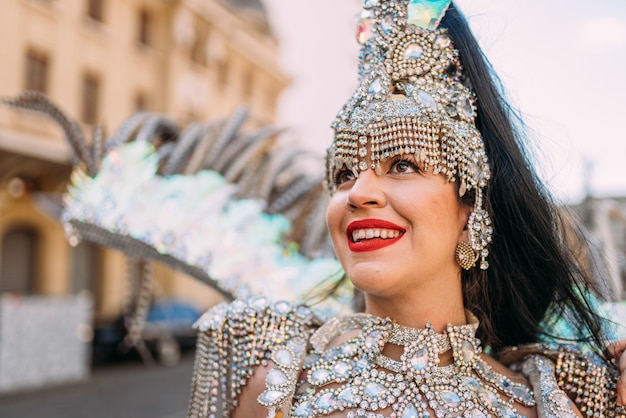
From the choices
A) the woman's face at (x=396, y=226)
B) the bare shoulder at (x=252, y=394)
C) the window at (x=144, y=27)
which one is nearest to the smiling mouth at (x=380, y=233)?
the woman's face at (x=396, y=226)

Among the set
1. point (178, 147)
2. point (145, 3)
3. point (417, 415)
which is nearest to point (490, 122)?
point (417, 415)

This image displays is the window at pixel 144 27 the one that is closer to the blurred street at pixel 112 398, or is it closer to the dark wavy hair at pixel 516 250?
the blurred street at pixel 112 398

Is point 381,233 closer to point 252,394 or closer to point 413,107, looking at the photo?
point 413,107

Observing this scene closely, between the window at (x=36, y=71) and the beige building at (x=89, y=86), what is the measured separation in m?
0.03

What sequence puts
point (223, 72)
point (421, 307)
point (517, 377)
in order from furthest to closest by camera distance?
point (223, 72), point (517, 377), point (421, 307)

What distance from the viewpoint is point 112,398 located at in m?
8.95

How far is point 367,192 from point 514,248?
56cm

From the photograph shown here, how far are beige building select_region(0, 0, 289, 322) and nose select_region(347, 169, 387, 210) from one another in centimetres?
780

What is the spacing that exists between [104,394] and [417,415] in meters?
8.74

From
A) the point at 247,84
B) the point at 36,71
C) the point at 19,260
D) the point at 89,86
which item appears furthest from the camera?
the point at 247,84

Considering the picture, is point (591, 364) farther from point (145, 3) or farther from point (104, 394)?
point (145, 3)

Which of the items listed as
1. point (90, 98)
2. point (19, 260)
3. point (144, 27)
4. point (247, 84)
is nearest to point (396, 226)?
point (19, 260)

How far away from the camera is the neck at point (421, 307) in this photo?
162 cm

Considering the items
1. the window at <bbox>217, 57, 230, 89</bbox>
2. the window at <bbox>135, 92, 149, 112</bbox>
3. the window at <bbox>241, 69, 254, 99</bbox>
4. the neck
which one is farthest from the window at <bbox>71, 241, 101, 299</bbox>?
the neck
